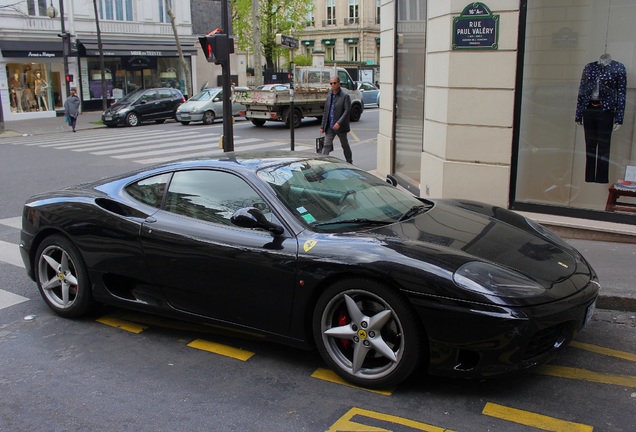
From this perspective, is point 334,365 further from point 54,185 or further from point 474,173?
point 54,185

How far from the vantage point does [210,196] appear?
179 inches

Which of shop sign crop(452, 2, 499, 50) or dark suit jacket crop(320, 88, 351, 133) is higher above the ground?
shop sign crop(452, 2, 499, 50)

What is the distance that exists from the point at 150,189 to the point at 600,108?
5.71 meters

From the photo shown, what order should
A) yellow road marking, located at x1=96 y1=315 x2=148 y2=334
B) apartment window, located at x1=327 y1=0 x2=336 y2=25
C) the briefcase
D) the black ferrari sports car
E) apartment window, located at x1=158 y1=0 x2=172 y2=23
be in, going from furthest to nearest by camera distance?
apartment window, located at x1=327 y1=0 x2=336 y2=25 → apartment window, located at x1=158 y1=0 x2=172 y2=23 → the briefcase → yellow road marking, located at x1=96 y1=315 x2=148 y2=334 → the black ferrari sports car

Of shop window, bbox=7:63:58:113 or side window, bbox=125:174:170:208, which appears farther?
shop window, bbox=7:63:58:113

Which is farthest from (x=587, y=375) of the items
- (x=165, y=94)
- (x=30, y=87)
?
(x=30, y=87)

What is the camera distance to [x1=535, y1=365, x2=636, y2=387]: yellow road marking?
3889mm

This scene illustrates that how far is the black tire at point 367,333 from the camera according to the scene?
360cm

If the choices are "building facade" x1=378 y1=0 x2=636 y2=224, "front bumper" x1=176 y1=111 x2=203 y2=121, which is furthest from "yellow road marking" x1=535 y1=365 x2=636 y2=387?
"front bumper" x1=176 y1=111 x2=203 y2=121

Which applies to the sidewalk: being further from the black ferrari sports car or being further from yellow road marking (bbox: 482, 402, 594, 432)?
yellow road marking (bbox: 482, 402, 594, 432)

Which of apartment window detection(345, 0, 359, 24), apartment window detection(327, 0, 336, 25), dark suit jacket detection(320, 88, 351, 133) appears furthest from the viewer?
apartment window detection(327, 0, 336, 25)

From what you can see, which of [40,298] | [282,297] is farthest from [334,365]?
[40,298]

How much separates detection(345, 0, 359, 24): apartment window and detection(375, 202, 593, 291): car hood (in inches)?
2558

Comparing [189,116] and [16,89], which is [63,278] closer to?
[189,116]
